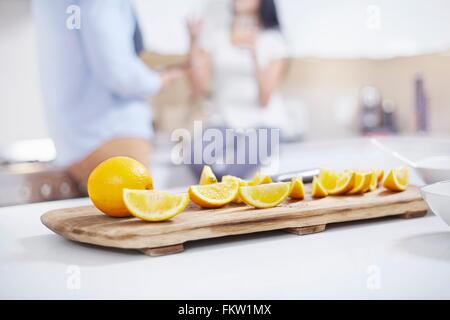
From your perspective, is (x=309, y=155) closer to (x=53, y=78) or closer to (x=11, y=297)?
(x=53, y=78)

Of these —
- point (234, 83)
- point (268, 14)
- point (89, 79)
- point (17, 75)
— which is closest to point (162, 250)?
point (89, 79)

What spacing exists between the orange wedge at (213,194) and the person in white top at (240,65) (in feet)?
7.60

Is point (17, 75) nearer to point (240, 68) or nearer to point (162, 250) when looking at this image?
point (240, 68)

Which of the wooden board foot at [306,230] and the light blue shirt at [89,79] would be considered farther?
the light blue shirt at [89,79]

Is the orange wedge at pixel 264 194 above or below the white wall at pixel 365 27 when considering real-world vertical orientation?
below

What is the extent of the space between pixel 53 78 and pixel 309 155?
145cm

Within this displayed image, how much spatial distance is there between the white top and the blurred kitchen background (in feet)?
0.38

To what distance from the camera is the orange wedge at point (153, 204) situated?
0.98 meters

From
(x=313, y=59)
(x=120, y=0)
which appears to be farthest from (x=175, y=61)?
(x=313, y=59)

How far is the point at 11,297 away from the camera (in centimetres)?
75

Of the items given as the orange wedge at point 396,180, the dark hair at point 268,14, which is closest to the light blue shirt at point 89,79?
the dark hair at point 268,14

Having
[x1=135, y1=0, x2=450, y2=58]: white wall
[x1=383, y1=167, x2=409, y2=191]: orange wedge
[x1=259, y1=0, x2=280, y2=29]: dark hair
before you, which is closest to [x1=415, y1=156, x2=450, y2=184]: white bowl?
[x1=383, y1=167, x2=409, y2=191]: orange wedge

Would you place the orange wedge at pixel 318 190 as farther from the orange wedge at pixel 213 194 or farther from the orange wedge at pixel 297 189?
the orange wedge at pixel 213 194

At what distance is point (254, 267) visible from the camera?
860 millimetres
